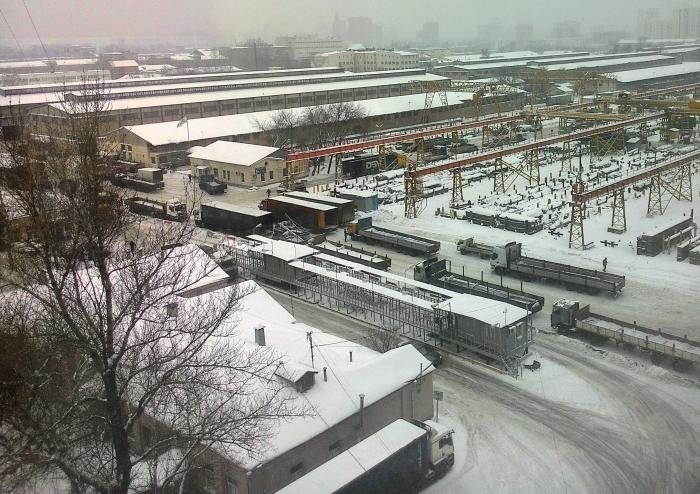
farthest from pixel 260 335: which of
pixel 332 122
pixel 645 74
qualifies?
pixel 645 74

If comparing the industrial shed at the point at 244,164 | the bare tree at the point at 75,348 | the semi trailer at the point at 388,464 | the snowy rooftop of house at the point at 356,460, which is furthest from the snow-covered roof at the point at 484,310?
the industrial shed at the point at 244,164

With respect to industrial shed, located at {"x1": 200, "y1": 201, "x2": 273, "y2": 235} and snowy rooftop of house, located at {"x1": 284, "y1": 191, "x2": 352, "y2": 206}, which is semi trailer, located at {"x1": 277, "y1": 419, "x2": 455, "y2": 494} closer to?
industrial shed, located at {"x1": 200, "y1": 201, "x2": 273, "y2": 235}

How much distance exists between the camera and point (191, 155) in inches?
494

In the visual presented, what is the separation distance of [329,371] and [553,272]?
3.23 metres

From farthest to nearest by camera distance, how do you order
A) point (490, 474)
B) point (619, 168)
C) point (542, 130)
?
point (542, 130)
point (619, 168)
point (490, 474)

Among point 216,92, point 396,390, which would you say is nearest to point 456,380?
point 396,390

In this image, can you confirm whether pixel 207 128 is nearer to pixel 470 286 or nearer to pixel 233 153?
pixel 233 153

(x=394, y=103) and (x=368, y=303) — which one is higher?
(x=394, y=103)

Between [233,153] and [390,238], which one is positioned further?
[233,153]

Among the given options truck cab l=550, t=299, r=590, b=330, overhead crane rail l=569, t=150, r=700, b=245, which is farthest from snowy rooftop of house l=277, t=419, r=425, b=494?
overhead crane rail l=569, t=150, r=700, b=245

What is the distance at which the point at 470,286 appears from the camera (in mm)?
6020

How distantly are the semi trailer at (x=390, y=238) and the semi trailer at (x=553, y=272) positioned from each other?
0.85 metres

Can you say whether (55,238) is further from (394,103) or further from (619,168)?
(394,103)

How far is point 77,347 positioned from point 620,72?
66.4 ft
